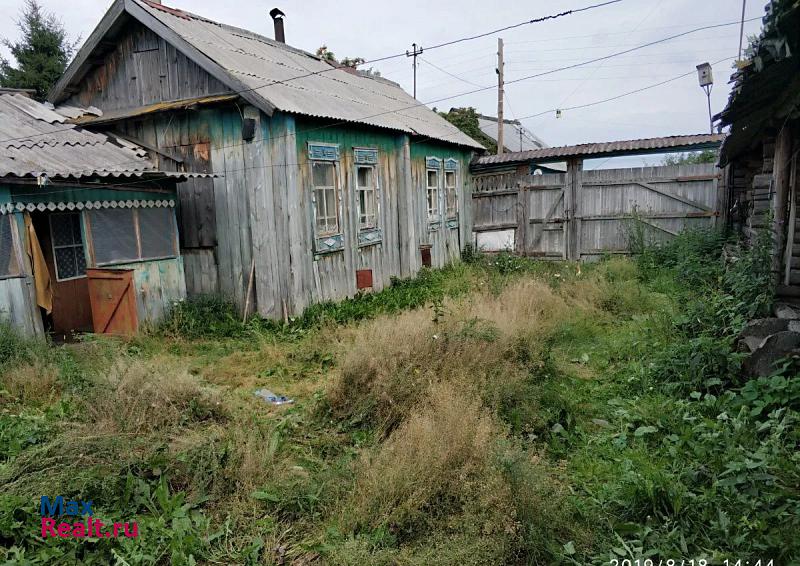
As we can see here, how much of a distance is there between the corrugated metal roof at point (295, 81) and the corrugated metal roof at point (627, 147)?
207cm

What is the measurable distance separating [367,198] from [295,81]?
8.17ft

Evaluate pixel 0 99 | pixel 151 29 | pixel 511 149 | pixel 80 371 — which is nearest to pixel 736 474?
pixel 80 371

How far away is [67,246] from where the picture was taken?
8.11 meters

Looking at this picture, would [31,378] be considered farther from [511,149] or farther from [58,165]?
[511,149]

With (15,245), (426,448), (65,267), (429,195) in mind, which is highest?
(429,195)

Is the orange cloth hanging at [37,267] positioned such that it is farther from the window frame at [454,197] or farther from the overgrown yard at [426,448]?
the window frame at [454,197]

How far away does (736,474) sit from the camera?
3.15m

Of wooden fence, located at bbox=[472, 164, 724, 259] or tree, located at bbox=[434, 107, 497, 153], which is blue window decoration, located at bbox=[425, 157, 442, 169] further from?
tree, located at bbox=[434, 107, 497, 153]

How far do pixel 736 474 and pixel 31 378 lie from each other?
238 inches

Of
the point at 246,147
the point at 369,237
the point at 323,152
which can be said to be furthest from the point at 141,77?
the point at 369,237

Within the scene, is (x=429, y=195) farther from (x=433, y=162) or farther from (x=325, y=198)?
(x=325, y=198)

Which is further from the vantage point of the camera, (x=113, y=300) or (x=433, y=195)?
(x=433, y=195)

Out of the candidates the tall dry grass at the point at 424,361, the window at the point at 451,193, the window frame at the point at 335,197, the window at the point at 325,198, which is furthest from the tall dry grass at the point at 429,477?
the window at the point at 451,193

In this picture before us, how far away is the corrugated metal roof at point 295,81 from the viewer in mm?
7973
